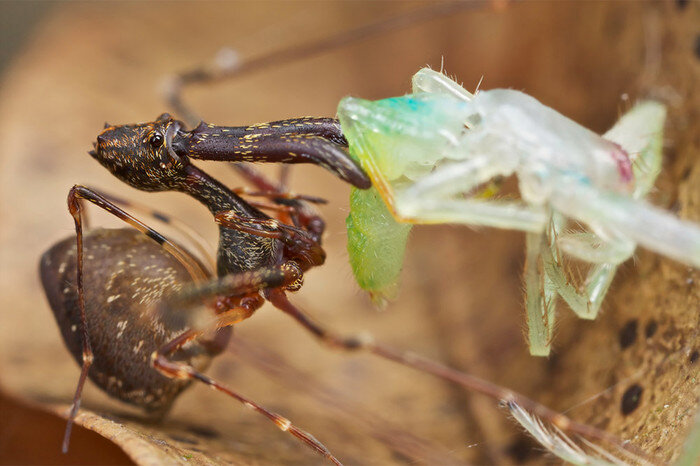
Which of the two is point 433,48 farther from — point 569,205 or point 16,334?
point 16,334

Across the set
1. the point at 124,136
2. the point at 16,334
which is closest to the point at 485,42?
the point at 124,136

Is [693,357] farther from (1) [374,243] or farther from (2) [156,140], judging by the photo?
(2) [156,140]

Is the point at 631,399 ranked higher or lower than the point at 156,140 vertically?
lower

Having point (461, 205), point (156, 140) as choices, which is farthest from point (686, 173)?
point (156, 140)

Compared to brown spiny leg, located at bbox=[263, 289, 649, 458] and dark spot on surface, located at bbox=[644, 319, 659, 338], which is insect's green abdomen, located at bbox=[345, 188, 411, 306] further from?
dark spot on surface, located at bbox=[644, 319, 659, 338]

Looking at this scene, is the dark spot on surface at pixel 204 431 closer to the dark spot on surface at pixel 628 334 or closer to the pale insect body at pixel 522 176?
the pale insect body at pixel 522 176
